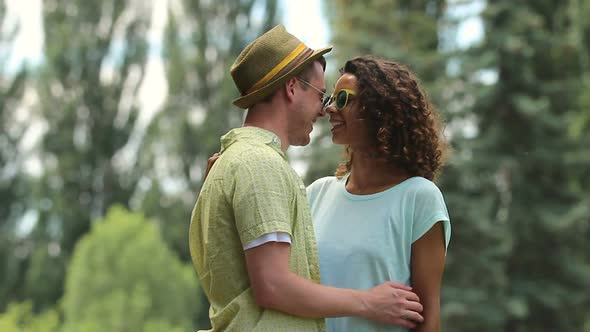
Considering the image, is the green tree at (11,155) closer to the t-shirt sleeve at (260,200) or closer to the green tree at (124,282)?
the green tree at (124,282)

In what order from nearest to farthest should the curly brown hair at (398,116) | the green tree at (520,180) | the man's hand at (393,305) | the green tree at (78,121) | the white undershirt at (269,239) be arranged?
the white undershirt at (269,239) < the man's hand at (393,305) < the curly brown hair at (398,116) < the green tree at (520,180) < the green tree at (78,121)

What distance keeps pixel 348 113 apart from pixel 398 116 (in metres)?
0.13

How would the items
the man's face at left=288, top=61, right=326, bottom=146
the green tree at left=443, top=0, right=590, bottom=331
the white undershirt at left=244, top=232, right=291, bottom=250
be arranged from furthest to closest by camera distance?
the green tree at left=443, top=0, right=590, bottom=331 → the man's face at left=288, top=61, right=326, bottom=146 → the white undershirt at left=244, top=232, right=291, bottom=250

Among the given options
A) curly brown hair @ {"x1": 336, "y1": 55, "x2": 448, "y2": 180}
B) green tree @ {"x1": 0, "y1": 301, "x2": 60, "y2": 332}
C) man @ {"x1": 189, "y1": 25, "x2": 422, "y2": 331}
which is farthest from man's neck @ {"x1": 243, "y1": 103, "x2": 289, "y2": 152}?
green tree @ {"x1": 0, "y1": 301, "x2": 60, "y2": 332}

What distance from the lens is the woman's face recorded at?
7.72 ft

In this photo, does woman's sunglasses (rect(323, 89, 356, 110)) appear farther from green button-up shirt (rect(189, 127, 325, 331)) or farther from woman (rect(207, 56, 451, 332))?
green button-up shirt (rect(189, 127, 325, 331))

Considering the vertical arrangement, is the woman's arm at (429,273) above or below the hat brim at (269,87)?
below

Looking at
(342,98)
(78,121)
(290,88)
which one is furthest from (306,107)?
(78,121)

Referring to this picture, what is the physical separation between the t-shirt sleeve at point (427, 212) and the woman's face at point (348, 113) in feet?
0.75

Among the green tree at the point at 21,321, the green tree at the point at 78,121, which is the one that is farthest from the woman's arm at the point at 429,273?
the green tree at the point at 78,121

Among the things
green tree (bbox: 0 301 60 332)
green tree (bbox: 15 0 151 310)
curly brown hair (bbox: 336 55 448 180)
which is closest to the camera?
curly brown hair (bbox: 336 55 448 180)

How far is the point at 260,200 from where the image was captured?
1.95m

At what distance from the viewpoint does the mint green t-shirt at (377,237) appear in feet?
7.28

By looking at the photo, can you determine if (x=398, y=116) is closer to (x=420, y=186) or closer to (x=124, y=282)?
(x=420, y=186)
